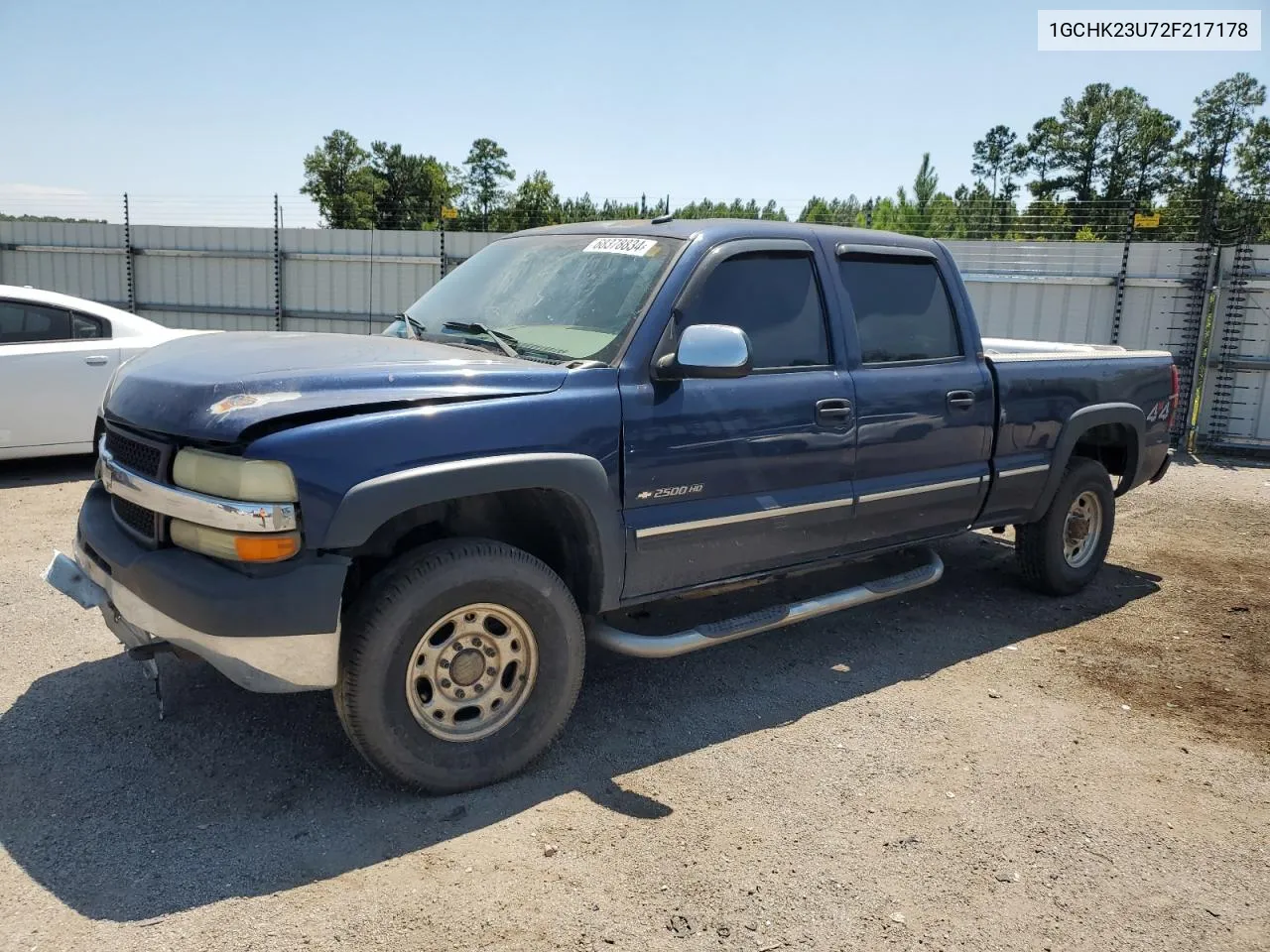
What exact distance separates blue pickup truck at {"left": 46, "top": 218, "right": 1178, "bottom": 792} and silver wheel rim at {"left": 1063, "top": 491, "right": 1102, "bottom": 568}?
3.87ft

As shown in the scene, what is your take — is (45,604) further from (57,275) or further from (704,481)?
(57,275)

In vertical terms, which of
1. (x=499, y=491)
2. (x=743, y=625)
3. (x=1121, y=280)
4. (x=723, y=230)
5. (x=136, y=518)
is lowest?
(x=743, y=625)

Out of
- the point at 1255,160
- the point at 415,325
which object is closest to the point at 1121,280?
the point at 415,325

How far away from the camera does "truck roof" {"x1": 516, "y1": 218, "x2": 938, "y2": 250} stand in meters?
4.14

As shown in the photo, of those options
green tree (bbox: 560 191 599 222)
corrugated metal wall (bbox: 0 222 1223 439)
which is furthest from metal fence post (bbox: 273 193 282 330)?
green tree (bbox: 560 191 599 222)

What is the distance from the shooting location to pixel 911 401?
461 centimetres

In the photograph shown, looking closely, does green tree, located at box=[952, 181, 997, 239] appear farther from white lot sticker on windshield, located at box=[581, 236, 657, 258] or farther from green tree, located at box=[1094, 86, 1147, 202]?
green tree, located at box=[1094, 86, 1147, 202]

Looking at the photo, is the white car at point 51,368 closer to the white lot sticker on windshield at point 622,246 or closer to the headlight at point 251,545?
the white lot sticker on windshield at point 622,246

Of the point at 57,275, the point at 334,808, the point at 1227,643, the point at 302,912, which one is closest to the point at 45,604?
the point at 334,808

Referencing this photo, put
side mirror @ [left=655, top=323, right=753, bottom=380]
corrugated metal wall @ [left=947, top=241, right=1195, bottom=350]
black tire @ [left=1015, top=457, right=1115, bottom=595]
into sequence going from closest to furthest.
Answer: side mirror @ [left=655, top=323, right=753, bottom=380] → black tire @ [left=1015, top=457, right=1115, bottom=595] → corrugated metal wall @ [left=947, top=241, right=1195, bottom=350]

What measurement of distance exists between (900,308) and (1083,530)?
2.30 metres

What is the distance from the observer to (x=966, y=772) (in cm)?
371

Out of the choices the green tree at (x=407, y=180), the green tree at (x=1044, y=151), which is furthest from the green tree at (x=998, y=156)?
the green tree at (x=407, y=180)

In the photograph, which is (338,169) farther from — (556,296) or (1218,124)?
(556,296)
